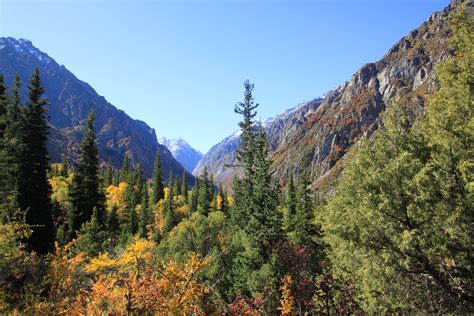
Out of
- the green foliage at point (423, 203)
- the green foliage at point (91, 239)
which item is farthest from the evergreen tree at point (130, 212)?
the green foliage at point (423, 203)

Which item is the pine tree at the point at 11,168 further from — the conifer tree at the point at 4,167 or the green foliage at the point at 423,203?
the green foliage at the point at 423,203

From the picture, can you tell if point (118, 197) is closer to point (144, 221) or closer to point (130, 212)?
point (130, 212)

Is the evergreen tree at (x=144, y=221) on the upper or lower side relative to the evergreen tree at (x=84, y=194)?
lower

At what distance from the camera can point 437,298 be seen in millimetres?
12641

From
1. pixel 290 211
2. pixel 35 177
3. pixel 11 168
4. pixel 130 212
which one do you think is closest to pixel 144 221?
pixel 130 212

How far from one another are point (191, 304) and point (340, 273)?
1574 centimetres

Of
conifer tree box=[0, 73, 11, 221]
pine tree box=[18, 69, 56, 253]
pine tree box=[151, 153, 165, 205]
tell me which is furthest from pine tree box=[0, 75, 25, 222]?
pine tree box=[151, 153, 165, 205]

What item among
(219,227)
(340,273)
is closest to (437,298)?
(340,273)

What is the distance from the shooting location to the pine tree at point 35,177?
2478 cm

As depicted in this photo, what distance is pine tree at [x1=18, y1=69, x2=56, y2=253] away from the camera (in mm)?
24781

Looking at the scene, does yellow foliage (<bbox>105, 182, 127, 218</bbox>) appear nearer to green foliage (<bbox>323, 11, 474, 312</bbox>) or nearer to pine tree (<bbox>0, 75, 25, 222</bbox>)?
pine tree (<bbox>0, 75, 25, 222</bbox>)

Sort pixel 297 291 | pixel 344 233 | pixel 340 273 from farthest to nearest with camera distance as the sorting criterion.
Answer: pixel 340 273 < pixel 344 233 < pixel 297 291

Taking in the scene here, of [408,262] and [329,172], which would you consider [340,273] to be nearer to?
[408,262]

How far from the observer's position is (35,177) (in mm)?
25719
